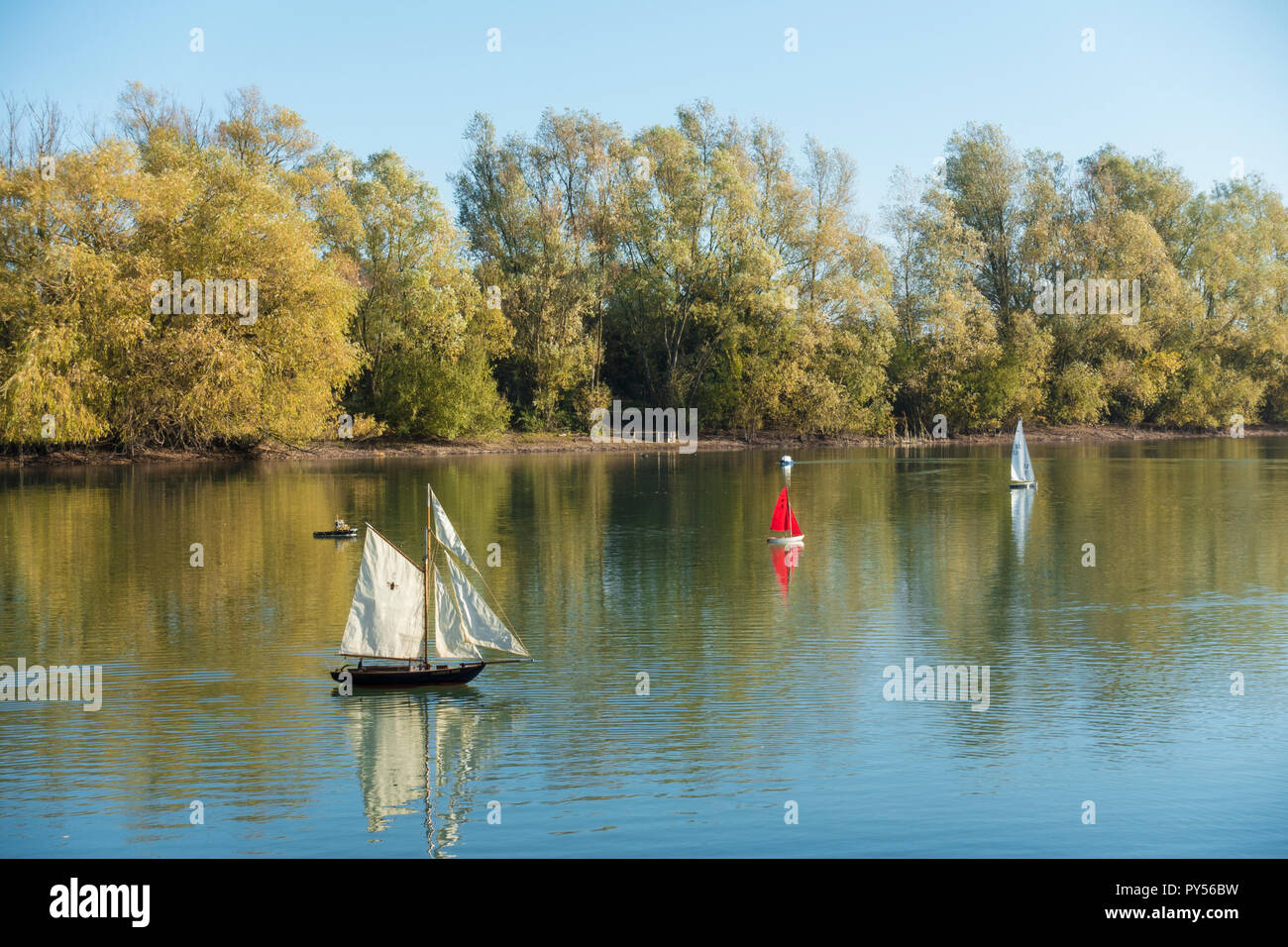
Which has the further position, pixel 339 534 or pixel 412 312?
pixel 412 312

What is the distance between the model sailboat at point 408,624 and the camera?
2148 cm

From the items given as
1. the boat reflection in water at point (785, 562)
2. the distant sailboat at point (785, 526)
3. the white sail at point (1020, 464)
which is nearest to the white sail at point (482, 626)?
the boat reflection in water at point (785, 562)

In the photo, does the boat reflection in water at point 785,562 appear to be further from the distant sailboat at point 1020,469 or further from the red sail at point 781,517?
the distant sailboat at point 1020,469

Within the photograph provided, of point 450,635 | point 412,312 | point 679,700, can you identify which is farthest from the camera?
point 412,312

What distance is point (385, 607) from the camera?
861 inches

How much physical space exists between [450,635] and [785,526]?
21.6m

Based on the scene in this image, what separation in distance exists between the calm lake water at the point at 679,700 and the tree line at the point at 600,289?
29088 mm

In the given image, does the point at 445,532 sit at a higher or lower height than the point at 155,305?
lower

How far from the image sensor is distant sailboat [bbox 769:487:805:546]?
41153mm

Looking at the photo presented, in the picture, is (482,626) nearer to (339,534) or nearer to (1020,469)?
(339,534)

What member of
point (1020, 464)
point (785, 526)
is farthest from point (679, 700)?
point (1020, 464)

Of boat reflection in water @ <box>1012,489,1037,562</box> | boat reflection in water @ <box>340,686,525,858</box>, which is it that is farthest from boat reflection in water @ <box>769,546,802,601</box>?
boat reflection in water @ <box>340,686,525,858</box>
